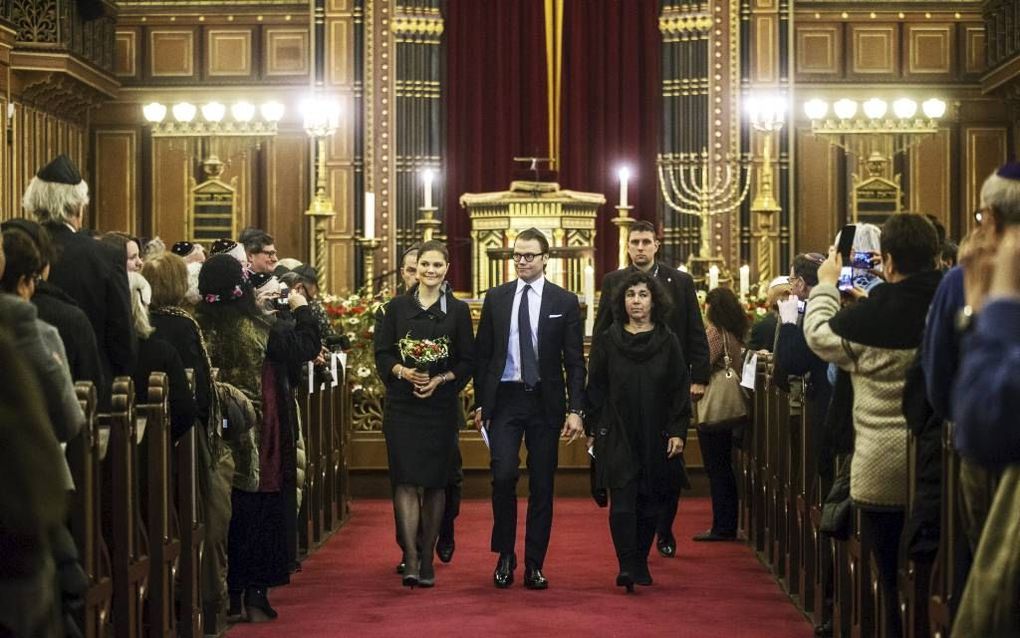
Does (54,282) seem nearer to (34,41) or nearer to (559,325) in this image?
(559,325)

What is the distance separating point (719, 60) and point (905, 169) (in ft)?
6.83

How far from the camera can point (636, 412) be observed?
7.57 meters

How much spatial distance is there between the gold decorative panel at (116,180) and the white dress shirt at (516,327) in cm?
980

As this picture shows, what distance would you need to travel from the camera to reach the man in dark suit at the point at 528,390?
7641mm

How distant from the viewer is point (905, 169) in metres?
16.8

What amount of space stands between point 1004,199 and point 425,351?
422 cm

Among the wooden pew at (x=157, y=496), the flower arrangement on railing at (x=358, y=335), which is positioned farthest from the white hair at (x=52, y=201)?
the flower arrangement on railing at (x=358, y=335)

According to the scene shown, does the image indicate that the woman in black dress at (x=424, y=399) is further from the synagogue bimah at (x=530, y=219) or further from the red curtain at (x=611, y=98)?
the red curtain at (x=611, y=98)

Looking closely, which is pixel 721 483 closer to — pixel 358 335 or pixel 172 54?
pixel 358 335

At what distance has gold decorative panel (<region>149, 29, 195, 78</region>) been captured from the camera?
16938 mm

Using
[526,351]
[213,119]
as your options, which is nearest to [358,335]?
[526,351]

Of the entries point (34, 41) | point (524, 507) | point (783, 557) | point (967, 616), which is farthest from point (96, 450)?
point (34, 41)

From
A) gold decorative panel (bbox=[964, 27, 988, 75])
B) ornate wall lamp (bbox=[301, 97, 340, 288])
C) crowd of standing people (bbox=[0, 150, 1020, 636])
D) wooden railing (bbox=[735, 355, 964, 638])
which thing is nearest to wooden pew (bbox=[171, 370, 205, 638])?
crowd of standing people (bbox=[0, 150, 1020, 636])

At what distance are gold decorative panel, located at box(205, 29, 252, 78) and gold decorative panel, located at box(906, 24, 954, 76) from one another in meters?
6.38
